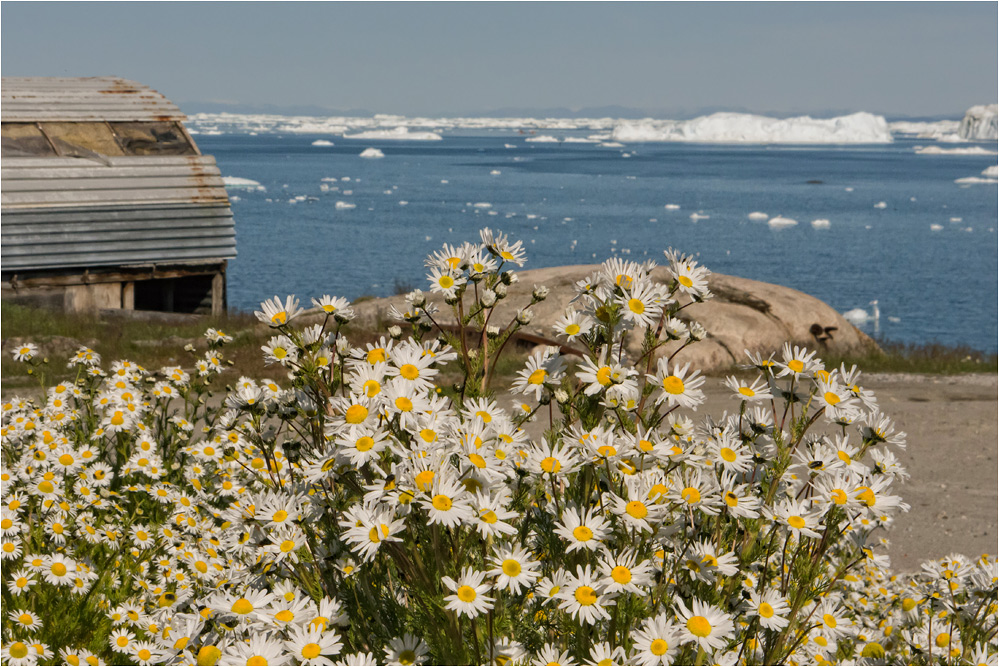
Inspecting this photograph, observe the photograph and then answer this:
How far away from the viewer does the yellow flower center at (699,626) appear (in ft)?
7.33

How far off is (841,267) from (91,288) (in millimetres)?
36970

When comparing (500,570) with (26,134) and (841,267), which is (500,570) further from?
(841,267)

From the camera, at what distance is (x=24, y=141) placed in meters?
19.5

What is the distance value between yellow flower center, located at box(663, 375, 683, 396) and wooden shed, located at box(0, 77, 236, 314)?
1894 centimetres

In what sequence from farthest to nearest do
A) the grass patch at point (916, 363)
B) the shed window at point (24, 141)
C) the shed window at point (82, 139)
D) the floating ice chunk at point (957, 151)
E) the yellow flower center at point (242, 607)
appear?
the floating ice chunk at point (957, 151) < the shed window at point (82, 139) < the shed window at point (24, 141) < the grass patch at point (916, 363) < the yellow flower center at point (242, 607)

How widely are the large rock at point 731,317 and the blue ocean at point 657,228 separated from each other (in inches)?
192

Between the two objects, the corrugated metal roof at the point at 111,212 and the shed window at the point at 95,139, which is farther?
the shed window at the point at 95,139

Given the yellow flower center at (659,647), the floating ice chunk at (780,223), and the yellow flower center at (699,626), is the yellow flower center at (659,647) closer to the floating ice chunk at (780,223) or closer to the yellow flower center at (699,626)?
the yellow flower center at (699,626)

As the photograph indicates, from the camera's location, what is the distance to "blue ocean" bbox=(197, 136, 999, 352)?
39219mm

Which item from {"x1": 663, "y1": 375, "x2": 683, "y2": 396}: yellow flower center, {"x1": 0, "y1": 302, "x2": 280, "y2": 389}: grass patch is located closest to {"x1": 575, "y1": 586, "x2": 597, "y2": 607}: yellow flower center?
{"x1": 663, "y1": 375, "x2": 683, "y2": 396}: yellow flower center

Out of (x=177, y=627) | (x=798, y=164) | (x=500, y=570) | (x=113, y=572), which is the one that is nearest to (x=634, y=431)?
(x=500, y=570)

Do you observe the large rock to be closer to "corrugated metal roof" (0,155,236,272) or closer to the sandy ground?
the sandy ground

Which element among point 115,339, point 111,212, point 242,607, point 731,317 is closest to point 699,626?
point 242,607

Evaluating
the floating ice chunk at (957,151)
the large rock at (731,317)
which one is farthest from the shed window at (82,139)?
the floating ice chunk at (957,151)
